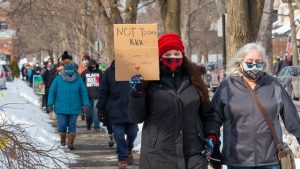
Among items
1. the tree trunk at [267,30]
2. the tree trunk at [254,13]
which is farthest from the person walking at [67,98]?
the tree trunk at [267,30]

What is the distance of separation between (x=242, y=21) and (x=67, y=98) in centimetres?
351

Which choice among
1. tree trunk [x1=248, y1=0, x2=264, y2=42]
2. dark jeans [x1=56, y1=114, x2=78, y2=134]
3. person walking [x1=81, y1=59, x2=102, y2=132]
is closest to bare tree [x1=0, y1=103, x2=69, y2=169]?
tree trunk [x1=248, y1=0, x2=264, y2=42]

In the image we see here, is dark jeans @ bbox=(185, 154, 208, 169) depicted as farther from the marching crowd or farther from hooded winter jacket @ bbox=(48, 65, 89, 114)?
hooded winter jacket @ bbox=(48, 65, 89, 114)

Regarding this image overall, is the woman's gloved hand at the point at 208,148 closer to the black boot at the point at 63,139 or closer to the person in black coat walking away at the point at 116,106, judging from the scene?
the person in black coat walking away at the point at 116,106

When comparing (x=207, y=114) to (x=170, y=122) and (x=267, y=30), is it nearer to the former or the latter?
(x=170, y=122)

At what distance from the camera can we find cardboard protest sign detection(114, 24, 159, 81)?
590 cm

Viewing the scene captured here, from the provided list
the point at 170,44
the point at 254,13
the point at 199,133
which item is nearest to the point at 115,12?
the point at 254,13

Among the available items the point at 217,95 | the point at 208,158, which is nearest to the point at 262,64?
the point at 217,95

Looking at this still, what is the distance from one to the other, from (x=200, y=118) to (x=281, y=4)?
67.3 meters

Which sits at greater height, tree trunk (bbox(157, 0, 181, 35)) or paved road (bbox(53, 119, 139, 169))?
tree trunk (bbox(157, 0, 181, 35))

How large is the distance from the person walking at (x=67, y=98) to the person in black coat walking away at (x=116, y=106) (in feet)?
7.49

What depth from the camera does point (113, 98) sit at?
1098cm

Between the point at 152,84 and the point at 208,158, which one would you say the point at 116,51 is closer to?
the point at 152,84

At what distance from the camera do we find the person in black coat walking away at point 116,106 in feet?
35.6
